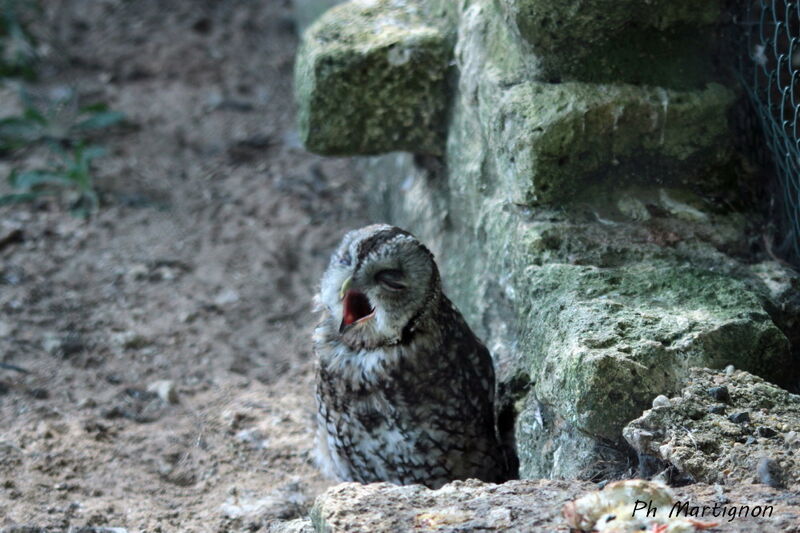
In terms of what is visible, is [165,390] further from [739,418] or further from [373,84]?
[739,418]

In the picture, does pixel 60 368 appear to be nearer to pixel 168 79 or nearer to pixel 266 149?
pixel 266 149

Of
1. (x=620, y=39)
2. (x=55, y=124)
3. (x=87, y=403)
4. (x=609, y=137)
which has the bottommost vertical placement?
(x=87, y=403)

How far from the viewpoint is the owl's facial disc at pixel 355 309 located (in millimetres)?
2867

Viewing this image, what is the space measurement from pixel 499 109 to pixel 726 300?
0.96m

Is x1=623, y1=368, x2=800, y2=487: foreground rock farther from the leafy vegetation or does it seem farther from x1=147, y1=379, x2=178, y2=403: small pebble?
the leafy vegetation

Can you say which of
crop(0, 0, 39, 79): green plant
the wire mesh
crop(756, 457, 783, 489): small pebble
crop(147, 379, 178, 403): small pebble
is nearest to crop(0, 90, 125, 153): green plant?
crop(0, 0, 39, 79): green plant

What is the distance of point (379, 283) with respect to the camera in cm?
279

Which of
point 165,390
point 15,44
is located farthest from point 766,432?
point 15,44

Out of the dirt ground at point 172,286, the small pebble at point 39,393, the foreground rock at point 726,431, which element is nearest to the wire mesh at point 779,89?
the foreground rock at point 726,431

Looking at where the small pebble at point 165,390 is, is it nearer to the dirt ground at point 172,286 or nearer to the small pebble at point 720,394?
the dirt ground at point 172,286

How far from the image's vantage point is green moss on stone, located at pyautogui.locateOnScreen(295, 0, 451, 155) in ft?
11.9

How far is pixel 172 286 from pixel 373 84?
1.55 meters

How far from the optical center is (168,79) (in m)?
6.11

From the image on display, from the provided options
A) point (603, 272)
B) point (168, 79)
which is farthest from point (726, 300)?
point (168, 79)
